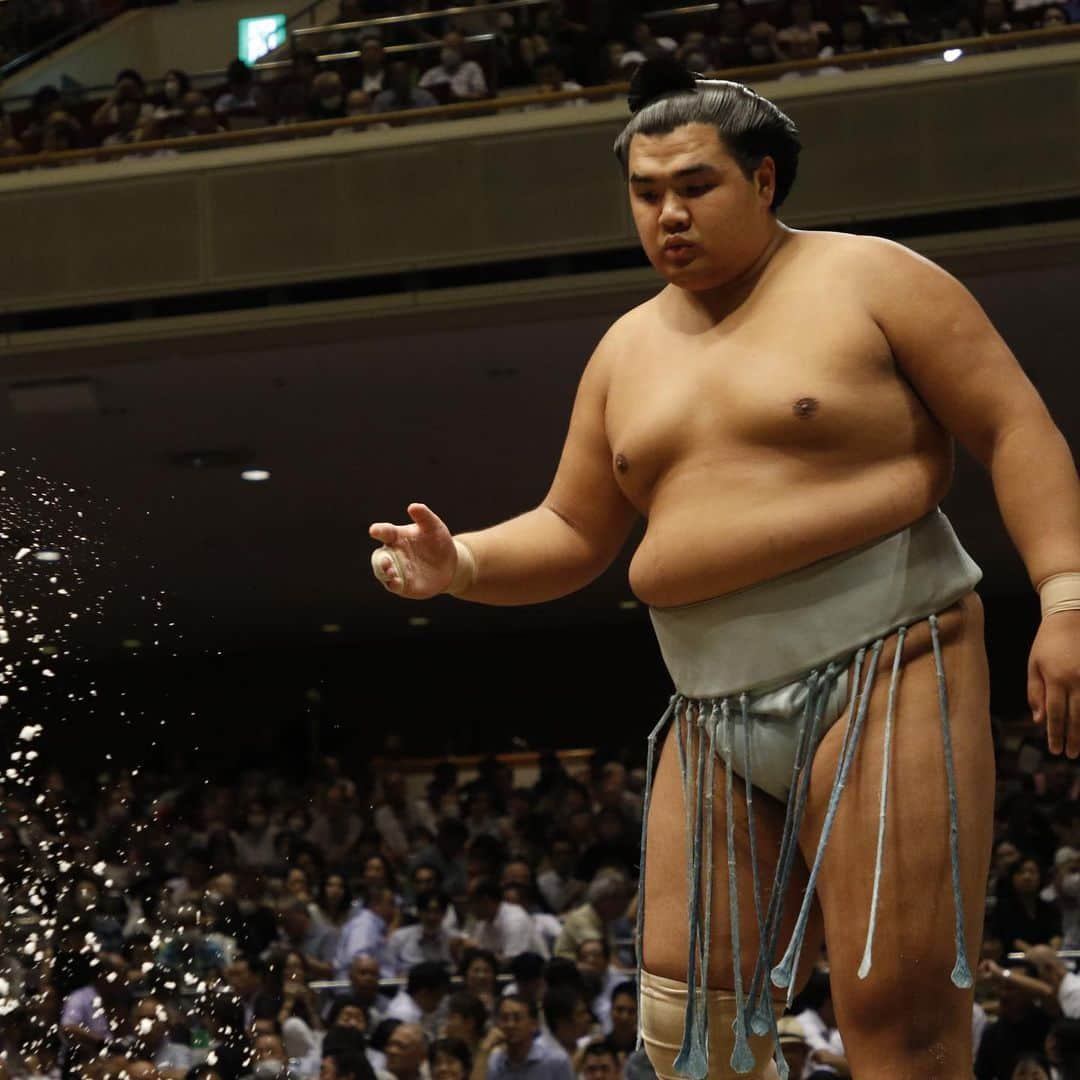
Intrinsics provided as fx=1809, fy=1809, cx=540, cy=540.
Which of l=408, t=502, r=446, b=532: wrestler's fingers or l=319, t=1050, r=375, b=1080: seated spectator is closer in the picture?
l=408, t=502, r=446, b=532: wrestler's fingers

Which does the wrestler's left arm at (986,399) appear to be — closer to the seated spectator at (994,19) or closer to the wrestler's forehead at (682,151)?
the wrestler's forehead at (682,151)

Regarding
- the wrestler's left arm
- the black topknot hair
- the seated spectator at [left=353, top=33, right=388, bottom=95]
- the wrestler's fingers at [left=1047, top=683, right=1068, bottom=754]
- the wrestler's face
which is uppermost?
the black topknot hair

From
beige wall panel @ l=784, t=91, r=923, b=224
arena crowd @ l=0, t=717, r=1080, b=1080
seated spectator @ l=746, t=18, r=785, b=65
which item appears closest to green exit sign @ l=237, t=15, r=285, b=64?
seated spectator @ l=746, t=18, r=785, b=65

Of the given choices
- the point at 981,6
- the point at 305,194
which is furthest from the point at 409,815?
the point at 981,6

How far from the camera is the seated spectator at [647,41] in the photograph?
7.10 metres

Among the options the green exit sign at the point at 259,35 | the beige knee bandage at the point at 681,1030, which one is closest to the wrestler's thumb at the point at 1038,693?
the beige knee bandage at the point at 681,1030

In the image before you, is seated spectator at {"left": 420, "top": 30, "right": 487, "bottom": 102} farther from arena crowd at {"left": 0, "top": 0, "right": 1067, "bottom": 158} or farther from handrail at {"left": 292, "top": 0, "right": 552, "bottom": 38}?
handrail at {"left": 292, "top": 0, "right": 552, "bottom": 38}

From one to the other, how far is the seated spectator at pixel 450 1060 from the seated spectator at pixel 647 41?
13.9 ft

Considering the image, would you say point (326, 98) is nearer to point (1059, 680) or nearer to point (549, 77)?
point (549, 77)

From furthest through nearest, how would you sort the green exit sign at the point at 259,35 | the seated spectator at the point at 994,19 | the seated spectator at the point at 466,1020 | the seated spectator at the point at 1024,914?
the green exit sign at the point at 259,35
the seated spectator at the point at 994,19
the seated spectator at the point at 1024,914
the seated spectator at the point at 466,1020

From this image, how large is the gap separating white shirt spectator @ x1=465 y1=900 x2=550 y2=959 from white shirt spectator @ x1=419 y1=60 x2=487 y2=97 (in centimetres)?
329

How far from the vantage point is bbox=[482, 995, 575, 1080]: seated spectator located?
4.32m

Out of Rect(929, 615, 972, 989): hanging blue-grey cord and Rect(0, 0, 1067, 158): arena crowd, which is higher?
Rect(929, 615, 972, 989): hanging blue-grey cord

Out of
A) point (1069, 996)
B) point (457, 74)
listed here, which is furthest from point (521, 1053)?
point (457, 74)
